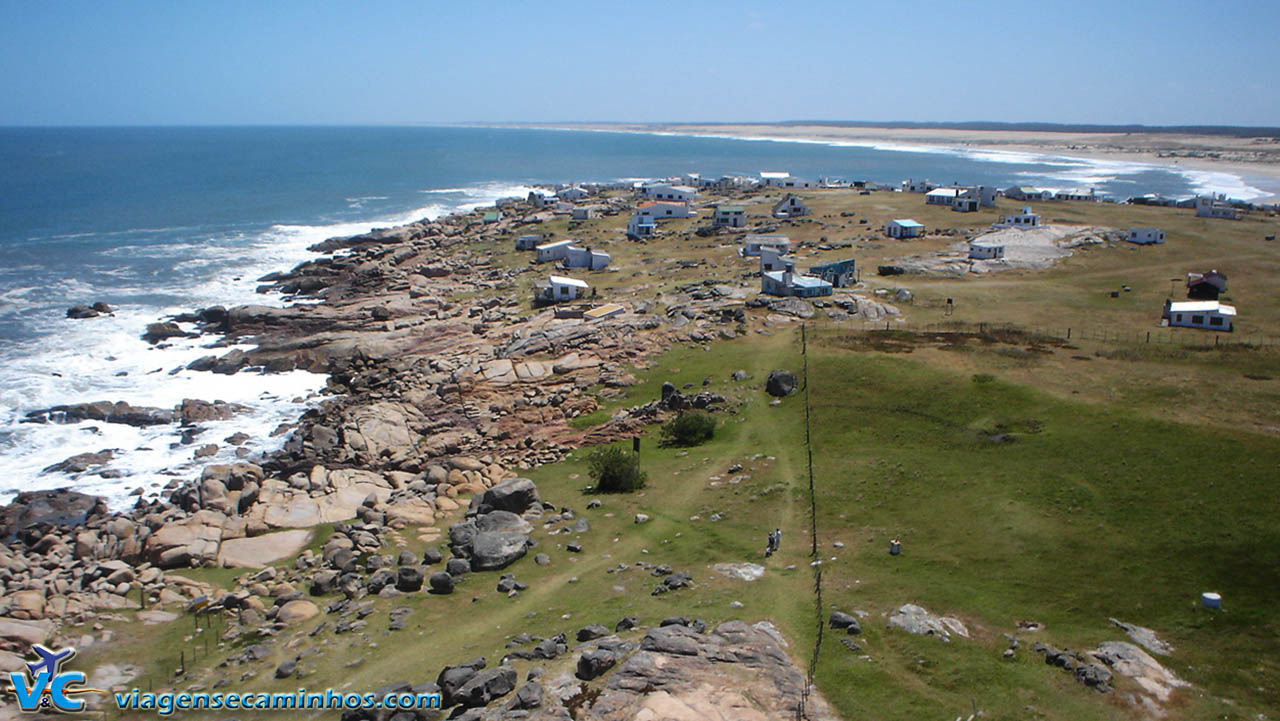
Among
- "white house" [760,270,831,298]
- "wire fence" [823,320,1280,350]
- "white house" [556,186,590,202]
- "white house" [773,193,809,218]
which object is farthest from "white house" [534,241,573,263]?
"white house" [556,186,590,202]

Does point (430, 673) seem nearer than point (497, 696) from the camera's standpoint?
No

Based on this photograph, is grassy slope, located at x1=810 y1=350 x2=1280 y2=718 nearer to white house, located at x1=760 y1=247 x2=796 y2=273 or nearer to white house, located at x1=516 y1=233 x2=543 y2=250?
white house, located at x1=760 y1=247 x2=796 y2=273

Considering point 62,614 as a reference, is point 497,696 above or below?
above

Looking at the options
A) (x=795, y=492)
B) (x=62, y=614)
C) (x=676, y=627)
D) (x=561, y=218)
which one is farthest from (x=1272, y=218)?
(x=62, y=614)

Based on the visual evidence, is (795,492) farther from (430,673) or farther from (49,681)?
(49,681)

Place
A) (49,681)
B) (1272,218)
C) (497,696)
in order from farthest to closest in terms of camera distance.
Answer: (1272,218) → (49,681) → (497,696)

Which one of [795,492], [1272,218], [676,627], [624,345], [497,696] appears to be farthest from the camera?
[1272,218]
